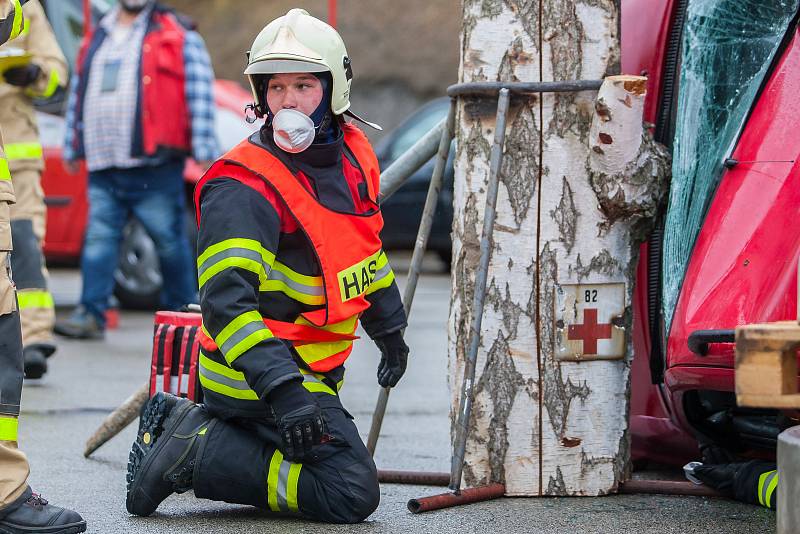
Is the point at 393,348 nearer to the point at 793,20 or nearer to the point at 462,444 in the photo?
the point at 462,444

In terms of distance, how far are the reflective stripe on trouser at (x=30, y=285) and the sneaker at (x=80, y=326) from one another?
1.89 metres

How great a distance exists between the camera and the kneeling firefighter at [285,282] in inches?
144

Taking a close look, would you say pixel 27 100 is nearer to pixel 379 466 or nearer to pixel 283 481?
pixel 379 466

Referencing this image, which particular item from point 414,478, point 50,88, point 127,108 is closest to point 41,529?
point 414,478

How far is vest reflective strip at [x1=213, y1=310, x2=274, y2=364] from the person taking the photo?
3.51 metres

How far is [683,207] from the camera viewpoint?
3992mm

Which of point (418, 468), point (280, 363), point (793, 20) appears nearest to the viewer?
point (280, 363)

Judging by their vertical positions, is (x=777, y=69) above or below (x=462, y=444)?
above

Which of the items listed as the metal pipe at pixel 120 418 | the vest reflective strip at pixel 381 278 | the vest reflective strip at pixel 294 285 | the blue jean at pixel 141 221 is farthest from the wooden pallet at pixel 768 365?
the blue jean at pixel 141 221

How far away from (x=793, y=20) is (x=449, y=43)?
1567 cm

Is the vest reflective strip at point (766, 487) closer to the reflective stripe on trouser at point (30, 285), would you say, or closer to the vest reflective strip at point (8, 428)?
the vest reflective strip at point (8, 428)

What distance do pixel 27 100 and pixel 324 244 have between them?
9.82 feet

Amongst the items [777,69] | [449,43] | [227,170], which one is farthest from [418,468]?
[449,43]

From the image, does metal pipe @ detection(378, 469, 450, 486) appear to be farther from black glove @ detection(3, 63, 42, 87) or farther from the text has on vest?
black glove @ detection(3, 63, 42, 87)
